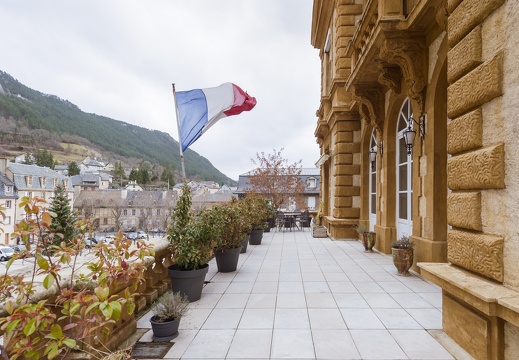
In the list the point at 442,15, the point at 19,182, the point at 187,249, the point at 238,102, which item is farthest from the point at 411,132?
the point at 19,182

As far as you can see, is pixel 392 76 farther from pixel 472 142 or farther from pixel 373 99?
pixel 472 142

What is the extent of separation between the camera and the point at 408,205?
25.1ft

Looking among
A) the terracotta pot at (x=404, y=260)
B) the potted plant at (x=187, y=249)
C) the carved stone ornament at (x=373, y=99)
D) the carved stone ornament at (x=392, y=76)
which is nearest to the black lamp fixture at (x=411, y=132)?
the carved stone ornament at (x=392, y=76)

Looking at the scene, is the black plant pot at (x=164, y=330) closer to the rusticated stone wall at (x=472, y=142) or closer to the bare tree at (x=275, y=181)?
the rusticated stone wall at (x=472, y=142)

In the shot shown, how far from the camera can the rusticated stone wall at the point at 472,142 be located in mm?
2682

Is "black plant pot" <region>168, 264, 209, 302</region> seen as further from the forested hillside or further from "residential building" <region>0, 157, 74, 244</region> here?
the forested hillside

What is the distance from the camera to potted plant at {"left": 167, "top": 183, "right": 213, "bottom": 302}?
16.0ft

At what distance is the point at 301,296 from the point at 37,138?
437 feet

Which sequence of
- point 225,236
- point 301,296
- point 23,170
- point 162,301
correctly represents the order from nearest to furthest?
point 162,301 → point 301,296 → point 225,236 → point 23,170

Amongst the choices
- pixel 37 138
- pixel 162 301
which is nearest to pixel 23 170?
pixel 162 301

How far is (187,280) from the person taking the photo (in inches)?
192

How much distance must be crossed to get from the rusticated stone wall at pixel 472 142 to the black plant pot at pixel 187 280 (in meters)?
3.54

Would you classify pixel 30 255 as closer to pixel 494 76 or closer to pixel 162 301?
pixel 162 301

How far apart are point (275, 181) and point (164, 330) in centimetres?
2239
